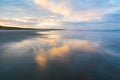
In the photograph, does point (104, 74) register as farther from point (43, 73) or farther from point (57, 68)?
point (43, 73)

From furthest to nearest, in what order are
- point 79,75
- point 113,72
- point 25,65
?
point 25,65 → point 113,72 → point 79,75

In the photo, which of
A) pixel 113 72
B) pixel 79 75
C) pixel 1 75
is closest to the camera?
pixel 1 75

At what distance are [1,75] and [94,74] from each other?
13.9ft

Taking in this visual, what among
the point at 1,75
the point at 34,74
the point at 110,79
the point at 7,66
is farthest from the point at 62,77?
the point at 7,66

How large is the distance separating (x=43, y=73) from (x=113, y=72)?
3551mm

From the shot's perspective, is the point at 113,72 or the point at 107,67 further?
the point at 107,67

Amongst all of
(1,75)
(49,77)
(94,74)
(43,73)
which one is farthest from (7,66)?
(94,74)

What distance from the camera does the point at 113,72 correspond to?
25.4ft

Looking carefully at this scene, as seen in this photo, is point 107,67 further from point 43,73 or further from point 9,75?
point 9,75

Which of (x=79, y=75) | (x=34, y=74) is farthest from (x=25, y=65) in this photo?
(x=79, y=75)

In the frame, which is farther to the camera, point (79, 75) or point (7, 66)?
point (7, 66)

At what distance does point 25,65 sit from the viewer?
27.2 feet

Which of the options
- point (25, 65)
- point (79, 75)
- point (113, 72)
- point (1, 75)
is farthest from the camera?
point (25, 65)

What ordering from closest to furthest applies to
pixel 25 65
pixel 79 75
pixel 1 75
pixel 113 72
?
Answer: pixel 1 75 < pixel 79 75 < pixel 113 72 < pixel 25 65
